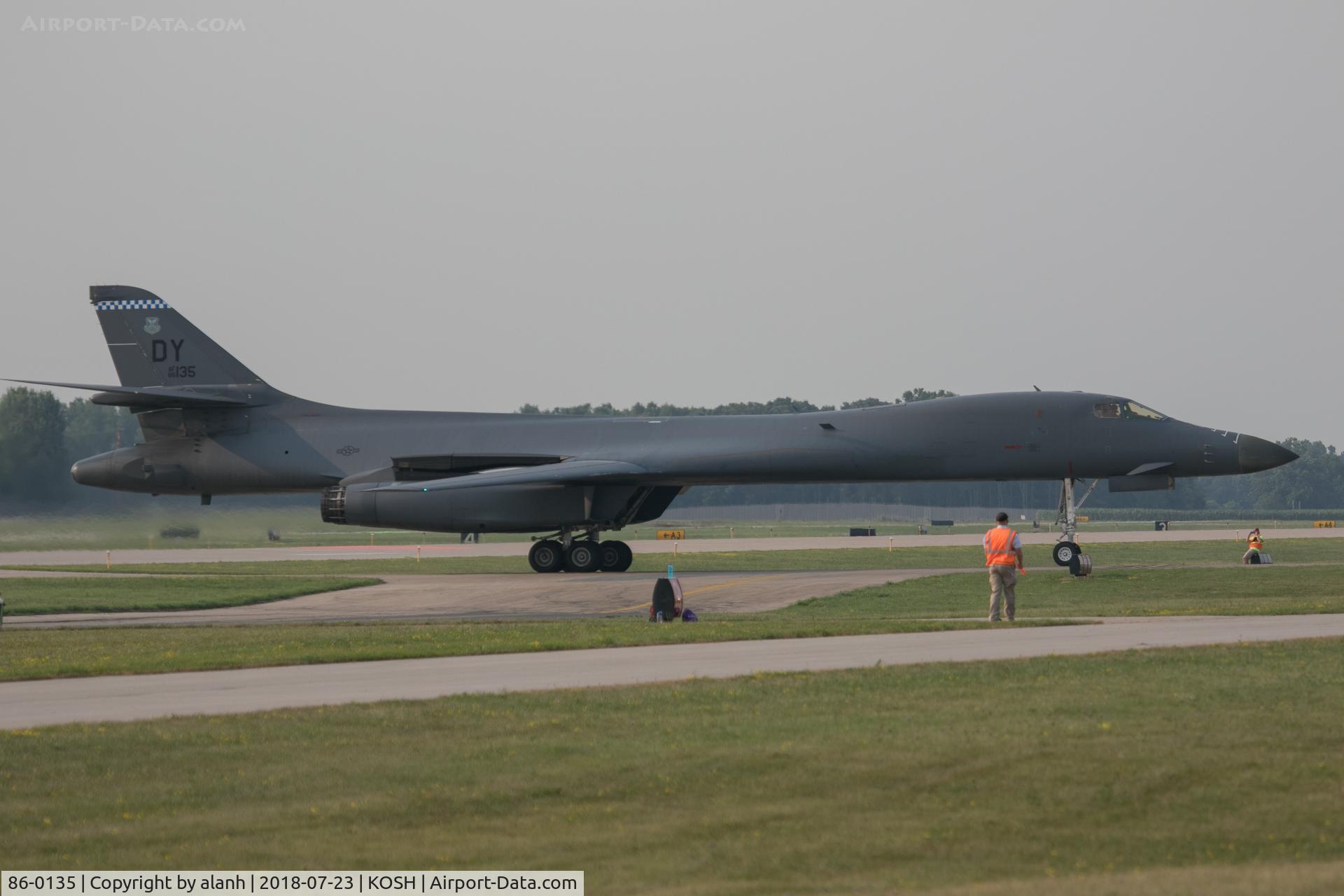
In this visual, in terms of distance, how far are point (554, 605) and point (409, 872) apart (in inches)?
660

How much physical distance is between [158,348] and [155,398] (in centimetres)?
223

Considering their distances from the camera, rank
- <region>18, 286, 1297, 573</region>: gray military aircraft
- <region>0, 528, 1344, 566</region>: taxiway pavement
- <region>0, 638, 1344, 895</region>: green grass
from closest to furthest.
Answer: <region>0, 638, 1344, 895</region>: green grass < <region>18, 286, 1297, 573</region>: gray military aircraft < <region>0, 528, 1344, 566</region>: taxiway pavement

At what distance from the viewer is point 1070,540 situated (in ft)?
90.4

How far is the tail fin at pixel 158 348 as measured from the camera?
32781mm

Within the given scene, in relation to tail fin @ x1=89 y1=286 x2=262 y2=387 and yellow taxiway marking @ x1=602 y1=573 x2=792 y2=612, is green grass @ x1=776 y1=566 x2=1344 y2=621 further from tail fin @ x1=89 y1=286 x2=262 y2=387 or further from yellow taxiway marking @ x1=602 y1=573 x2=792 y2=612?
tail fin @ x1=89 y1=286 x2=262 y2=387

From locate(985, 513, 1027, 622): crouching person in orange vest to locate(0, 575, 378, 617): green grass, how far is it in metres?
13.0

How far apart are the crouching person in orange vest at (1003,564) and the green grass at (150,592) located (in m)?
13.0

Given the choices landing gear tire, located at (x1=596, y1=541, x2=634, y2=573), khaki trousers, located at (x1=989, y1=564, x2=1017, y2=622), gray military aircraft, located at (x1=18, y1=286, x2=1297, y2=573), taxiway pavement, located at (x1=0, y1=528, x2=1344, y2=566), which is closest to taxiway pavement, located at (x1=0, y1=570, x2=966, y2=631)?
landing gear tire, located at (x1=596, y1=541, x2=634, y2=573)

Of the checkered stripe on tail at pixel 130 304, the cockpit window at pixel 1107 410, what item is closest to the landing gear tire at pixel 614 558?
the cockpit window at pixel 1107 410

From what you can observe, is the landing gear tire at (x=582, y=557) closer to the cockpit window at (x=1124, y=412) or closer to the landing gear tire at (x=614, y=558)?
the landing gear tire at (x=614, y=558)

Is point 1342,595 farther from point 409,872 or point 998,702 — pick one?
point 409,872

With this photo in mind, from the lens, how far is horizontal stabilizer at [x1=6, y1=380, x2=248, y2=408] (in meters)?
30.5

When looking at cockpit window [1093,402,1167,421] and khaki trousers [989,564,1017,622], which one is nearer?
khaki trousers [989,564,1017,622]

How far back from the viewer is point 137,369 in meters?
32.9
